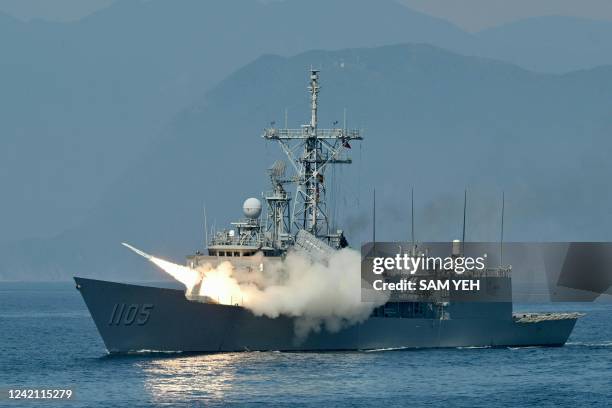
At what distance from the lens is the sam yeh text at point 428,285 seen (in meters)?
67.6

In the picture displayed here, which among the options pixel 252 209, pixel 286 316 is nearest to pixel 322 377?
pixel 286 316

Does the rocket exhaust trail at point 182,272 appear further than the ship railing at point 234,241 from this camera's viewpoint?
No

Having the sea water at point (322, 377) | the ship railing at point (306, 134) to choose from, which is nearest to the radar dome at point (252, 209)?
the ship railing at point (306, 134)

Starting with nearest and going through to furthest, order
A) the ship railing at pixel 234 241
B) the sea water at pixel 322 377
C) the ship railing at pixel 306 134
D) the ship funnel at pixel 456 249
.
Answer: the sea water at pixel 322 377, the ship railing at pixel 234 241, the ship railing at pixel 306 134, the ship funnel at pixel 456 249

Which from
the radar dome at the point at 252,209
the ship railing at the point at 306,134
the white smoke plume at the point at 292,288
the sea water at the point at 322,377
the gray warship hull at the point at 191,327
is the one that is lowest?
the sea water at the point at 322,377

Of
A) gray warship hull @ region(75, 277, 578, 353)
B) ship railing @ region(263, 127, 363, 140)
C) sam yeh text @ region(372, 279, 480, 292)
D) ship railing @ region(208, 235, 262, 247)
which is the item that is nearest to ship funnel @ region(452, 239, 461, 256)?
sam yeh text @ region(372, 279, 480, 292)

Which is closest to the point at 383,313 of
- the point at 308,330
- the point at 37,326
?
the point at 308,330

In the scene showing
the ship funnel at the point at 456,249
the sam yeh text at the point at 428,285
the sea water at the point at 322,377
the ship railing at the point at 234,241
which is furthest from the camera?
the ship funnel at the point at 456,249

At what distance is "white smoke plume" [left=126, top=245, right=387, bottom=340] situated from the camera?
2470 inches

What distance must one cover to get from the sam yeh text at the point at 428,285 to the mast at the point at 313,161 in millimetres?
3391

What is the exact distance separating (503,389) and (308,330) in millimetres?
11436

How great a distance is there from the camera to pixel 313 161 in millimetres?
69062

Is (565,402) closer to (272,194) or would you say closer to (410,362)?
(410,362)

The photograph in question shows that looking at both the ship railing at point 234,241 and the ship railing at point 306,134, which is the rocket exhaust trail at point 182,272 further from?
the ship railing at point 306,134
